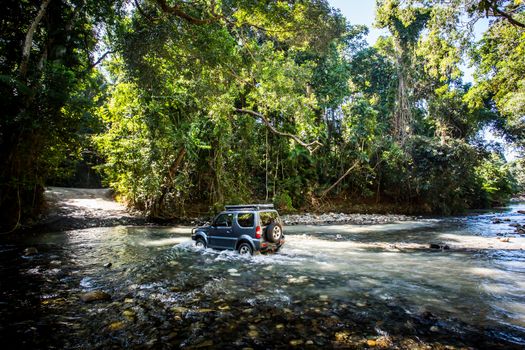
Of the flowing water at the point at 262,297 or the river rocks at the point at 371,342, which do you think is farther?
the flowing water at the point at 262,297

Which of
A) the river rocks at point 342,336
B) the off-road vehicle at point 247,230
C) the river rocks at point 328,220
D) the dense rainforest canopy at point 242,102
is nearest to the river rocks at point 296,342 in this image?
the river rocks at point 342,336

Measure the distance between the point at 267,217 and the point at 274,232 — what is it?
540 mm

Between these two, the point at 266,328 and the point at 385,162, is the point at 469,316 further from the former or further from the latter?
the point at 385,162

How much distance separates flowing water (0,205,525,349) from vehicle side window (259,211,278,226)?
3.64ft

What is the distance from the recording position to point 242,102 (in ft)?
73.2

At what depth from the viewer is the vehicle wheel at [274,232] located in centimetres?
955

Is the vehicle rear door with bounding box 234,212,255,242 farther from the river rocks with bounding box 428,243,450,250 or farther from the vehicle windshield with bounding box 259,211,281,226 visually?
the river rocks with bounding box 428,243,450,250

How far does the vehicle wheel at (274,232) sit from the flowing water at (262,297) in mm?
607

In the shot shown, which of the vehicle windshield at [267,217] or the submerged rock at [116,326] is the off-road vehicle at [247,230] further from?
the submerged rock at [116,326]

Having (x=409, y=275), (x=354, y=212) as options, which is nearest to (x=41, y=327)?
(x=409, y=275)

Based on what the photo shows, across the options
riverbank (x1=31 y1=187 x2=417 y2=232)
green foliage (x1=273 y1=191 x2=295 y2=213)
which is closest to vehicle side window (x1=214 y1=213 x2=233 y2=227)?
riverbank (x1=31 y1=187 x2=417 y2=232)

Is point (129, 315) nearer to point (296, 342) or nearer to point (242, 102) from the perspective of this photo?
point (296, 342)

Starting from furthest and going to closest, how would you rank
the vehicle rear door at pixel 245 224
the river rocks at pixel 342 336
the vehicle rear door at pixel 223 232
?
the vehicle rear door at pixel 223 232
the vehicle rear door at pixel 245 224
the river rocks at pixel 342 336

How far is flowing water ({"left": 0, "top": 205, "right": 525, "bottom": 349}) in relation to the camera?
4141 mm
